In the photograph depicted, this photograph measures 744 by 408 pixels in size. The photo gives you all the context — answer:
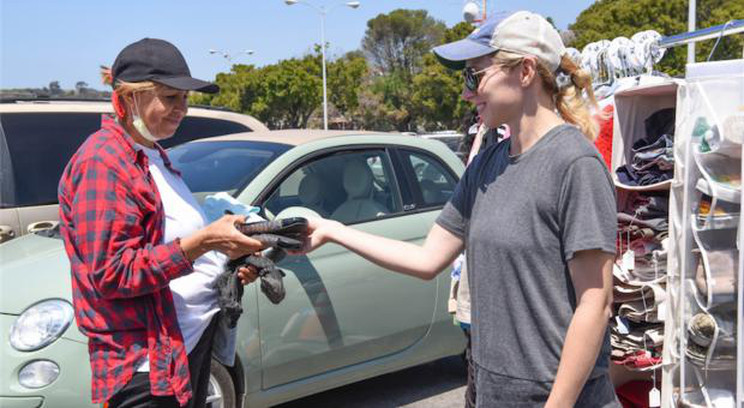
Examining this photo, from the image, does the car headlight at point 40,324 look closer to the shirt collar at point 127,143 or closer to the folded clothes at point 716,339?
the shirt collar at point 127,143

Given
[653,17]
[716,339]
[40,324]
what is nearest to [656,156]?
[716,339]

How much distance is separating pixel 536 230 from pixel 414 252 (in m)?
0.54

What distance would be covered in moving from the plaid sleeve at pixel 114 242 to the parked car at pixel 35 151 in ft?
10.7

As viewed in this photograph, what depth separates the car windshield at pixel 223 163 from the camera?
13.5ft

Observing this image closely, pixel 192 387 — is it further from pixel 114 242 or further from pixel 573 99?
pixel 573 99

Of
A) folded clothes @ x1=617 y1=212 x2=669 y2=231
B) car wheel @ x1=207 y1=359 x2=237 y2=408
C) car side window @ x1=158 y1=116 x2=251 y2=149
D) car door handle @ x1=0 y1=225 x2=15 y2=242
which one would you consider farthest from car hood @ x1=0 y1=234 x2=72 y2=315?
car side window @ x1=158 y1=116 x2=251 y2=149

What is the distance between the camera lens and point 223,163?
172 inches

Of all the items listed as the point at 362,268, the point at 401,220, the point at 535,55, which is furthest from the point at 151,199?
the point at 401,220

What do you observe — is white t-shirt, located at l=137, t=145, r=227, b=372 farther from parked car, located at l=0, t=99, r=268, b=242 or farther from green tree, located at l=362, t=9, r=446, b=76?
green tree, located at l=362, t=9, r=446, b=76

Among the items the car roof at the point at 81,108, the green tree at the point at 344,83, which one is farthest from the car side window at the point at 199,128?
the green tree at the point at 344,83

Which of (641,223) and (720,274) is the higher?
(641,223)

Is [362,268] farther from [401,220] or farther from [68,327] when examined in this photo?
[68,327]

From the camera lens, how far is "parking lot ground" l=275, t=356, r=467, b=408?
4742 mm

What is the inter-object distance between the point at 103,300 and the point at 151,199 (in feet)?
1.04
